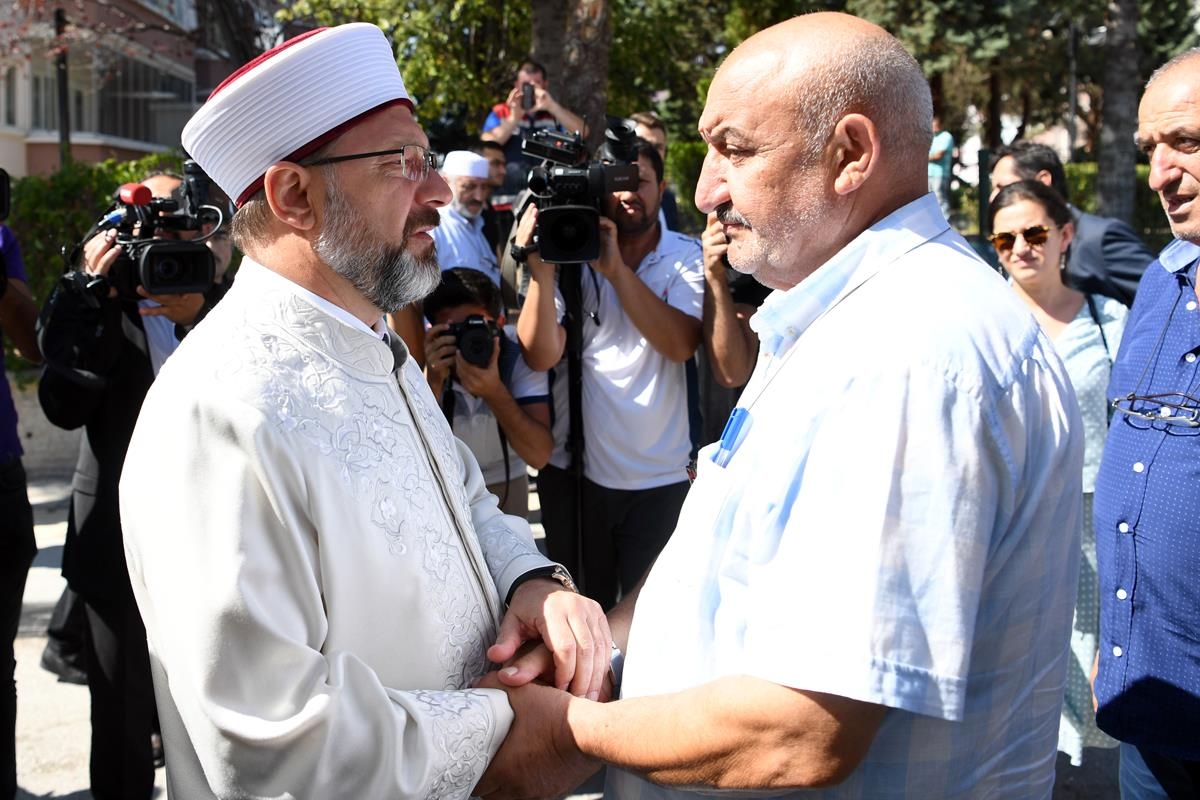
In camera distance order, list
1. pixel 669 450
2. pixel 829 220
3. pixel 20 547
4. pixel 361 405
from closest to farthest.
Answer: pixel 829 220
pixel 361 405
pixel 20 547
pixel 669 450

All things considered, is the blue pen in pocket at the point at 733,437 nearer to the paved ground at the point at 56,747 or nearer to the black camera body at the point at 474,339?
the black camera body at the point at 474,339

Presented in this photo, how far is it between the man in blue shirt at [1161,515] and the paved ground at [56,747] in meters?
1.49

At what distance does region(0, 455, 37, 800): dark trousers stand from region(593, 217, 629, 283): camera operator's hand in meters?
2.04

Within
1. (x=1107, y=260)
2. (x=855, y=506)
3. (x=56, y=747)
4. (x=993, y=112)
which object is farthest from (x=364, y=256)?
(x=993, y=112)

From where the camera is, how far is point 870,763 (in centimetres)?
163

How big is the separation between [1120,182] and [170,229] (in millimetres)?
14803

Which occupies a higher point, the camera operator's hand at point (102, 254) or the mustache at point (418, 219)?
the mustache at point (418, 219)

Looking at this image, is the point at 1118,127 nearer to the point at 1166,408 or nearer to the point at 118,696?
the point at 1166,408

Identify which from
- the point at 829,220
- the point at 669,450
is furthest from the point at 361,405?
the point at 669,450

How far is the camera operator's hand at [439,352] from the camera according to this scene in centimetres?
413

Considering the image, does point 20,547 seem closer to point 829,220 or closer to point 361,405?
point 361,405

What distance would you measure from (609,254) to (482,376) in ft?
2.11

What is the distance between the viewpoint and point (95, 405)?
11.8 ft

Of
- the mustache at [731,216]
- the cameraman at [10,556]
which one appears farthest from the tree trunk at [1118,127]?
the mustache at [731,216]
